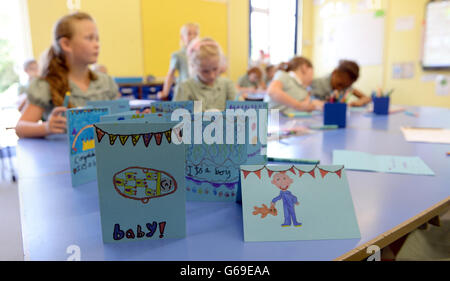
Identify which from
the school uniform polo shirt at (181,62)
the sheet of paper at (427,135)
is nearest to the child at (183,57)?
the school uniform polo shirt at (181,62)

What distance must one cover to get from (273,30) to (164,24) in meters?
2.36

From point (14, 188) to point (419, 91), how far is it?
534 centimetres

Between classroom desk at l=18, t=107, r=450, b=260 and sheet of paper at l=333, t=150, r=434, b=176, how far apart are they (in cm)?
3

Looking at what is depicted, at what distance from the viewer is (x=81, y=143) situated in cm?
81

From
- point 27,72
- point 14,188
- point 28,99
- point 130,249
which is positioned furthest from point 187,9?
point 130,249

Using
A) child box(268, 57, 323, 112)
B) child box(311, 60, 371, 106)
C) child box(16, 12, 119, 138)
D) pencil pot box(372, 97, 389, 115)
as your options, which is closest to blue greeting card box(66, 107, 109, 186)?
child box(16, 12, 119, 138)

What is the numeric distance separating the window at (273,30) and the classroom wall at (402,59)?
→ 1.12 m

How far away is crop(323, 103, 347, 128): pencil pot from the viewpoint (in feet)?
5.34

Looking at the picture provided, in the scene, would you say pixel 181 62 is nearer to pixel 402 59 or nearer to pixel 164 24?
pixel 164 24

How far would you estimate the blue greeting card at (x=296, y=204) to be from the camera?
21.0 inches

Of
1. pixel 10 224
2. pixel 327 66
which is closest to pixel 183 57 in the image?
pixel 10 224

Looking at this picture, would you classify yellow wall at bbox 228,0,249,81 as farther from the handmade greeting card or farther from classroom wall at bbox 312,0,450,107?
the handmade greeting card
